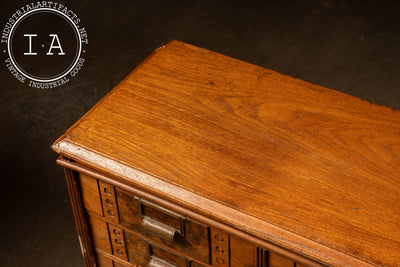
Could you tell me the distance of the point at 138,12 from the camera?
360 cm

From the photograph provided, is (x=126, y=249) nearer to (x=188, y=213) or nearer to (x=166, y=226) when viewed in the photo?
(x=166, y=226)

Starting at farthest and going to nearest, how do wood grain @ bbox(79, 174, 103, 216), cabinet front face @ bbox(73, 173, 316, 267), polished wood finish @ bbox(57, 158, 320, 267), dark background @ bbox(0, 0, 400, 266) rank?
dark background @ bbox(0, 0, 400, 266)
wood grain @ bbox(79, 174, 103, 216)
cabinet front face @ bbox(73, 173, 316, 267)
polished wood finish @ bbox(57, 158, 320, 267)

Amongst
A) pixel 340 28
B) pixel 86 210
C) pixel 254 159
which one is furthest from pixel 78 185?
pixel 340 28

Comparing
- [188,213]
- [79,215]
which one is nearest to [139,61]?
[79,215]

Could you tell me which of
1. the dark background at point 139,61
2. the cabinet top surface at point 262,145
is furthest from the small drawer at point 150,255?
the dark background at point 139,61

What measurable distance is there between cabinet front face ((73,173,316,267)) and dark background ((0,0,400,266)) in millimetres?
568

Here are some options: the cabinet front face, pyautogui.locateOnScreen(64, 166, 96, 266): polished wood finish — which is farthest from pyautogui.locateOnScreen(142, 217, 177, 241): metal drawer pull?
pyautogui.locateOnScreen(64, 166, 96, 266): polished wood finish

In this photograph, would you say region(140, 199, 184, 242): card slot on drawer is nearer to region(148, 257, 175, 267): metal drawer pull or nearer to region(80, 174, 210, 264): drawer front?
region(80, 174, 210, 264): drawer front

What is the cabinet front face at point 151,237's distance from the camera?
1455 mm

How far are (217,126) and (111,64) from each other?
1.76 m

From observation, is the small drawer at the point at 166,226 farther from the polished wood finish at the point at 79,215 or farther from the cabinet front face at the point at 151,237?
the polished wood finish at the point at 79,215

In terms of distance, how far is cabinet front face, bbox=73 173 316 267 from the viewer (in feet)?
4.77

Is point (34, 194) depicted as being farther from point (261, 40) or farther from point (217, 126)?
point (261, 40)

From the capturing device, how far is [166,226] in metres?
1.53
